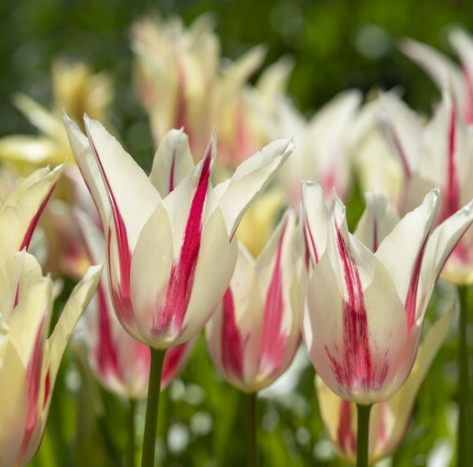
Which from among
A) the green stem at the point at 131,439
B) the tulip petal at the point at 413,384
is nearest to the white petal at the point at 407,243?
the tulip petal at the point at 413,384

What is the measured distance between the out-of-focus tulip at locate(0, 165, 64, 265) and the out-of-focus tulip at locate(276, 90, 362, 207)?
0.66 meters

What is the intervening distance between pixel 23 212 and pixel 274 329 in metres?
0.24

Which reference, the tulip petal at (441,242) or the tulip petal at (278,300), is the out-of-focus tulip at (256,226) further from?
the tulip petal at (441,242)

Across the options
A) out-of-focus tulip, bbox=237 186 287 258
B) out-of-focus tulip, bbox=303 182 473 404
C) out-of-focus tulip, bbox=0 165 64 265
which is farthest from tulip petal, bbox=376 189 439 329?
out-of-focus tulip, bbox=237 186 287 258

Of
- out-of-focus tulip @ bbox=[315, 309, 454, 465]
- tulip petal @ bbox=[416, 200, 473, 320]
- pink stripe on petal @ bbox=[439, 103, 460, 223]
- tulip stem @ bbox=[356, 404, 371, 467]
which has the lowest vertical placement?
tulip stem @ bbox=[356, 404, 371, 467]

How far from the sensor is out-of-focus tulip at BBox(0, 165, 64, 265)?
26.5 inches

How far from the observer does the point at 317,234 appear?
2.38 feet

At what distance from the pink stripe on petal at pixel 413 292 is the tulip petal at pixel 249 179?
11 cm

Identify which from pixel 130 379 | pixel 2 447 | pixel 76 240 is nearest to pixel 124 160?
pixel 2 447

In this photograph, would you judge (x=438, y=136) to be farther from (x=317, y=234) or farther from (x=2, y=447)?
(x=2, y=447)

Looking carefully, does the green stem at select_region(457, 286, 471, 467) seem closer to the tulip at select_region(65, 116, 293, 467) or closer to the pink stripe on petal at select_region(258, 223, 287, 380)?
the pink stripe on petal at select_region(258, 223, 287, 380)

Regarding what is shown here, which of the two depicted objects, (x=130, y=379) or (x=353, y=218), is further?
(x=353, y=218)

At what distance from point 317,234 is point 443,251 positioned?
85 mm

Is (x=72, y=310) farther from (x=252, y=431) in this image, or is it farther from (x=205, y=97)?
(x=205, y=97)
